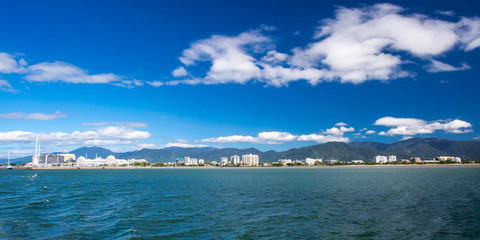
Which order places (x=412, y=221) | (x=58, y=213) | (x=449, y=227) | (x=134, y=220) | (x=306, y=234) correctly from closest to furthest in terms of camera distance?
1. (x=306, y=234)
2. (x=449, y=227)
3. (x=412, y=221)
4. (x=134, y=220)
5. (x=58, y=213)

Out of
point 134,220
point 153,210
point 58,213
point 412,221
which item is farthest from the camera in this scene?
point 153,210

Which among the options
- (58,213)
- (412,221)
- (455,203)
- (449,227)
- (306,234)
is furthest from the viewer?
(455,203)

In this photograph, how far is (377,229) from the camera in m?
22.5

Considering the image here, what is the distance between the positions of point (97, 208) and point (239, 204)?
1733 cm

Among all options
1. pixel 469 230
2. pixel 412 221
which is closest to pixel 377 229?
pixel 412 221

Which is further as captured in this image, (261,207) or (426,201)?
(426,201)

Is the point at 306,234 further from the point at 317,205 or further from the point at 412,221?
the point at 317,205

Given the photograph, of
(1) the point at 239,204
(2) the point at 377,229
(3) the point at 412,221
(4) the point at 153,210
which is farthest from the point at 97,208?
(3) the point at 412,221

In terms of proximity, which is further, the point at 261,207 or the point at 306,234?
the point at 261,207

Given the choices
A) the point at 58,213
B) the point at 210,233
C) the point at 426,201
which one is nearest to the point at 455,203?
the point at 426,201

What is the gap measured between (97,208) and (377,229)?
3056 centimetres

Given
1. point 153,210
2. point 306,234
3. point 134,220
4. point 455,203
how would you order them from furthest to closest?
point 455,203 → point 153,210 → point 134,220 → point 306,234

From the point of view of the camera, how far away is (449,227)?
22969 mm

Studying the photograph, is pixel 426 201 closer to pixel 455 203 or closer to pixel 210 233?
pixel 455 203
